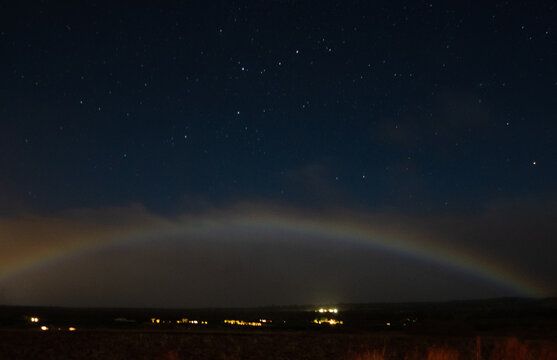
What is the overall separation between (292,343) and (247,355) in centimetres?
708

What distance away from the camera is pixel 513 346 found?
771 inches

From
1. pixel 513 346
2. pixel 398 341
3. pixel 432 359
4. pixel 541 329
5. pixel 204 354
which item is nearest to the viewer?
pixel 432 359

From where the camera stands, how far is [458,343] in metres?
36.8

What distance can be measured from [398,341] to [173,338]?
1329 centimetres

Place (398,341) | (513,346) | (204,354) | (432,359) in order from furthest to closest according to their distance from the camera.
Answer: (398,341) < (204,354) < (513,346) < (432,359)

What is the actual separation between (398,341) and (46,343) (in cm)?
1964

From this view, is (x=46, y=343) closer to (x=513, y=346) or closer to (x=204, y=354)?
(x=204, y=354)

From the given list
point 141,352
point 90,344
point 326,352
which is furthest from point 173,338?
Answer: point 326,352

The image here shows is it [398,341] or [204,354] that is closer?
[204,354]

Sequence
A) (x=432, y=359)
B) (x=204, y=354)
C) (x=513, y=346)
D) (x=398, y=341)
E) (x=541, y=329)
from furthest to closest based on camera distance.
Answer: (x=541, y=329), (x=398, y=341), (x=204, y=354), (x=513, y=346), (x=432, y=359)

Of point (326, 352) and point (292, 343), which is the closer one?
point (326, 352)

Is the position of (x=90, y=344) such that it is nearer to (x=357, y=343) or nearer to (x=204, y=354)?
(x=204, y=354)

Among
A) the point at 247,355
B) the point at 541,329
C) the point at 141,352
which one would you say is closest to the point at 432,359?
the point at 247,355

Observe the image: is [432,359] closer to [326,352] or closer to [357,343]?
[326,352]
